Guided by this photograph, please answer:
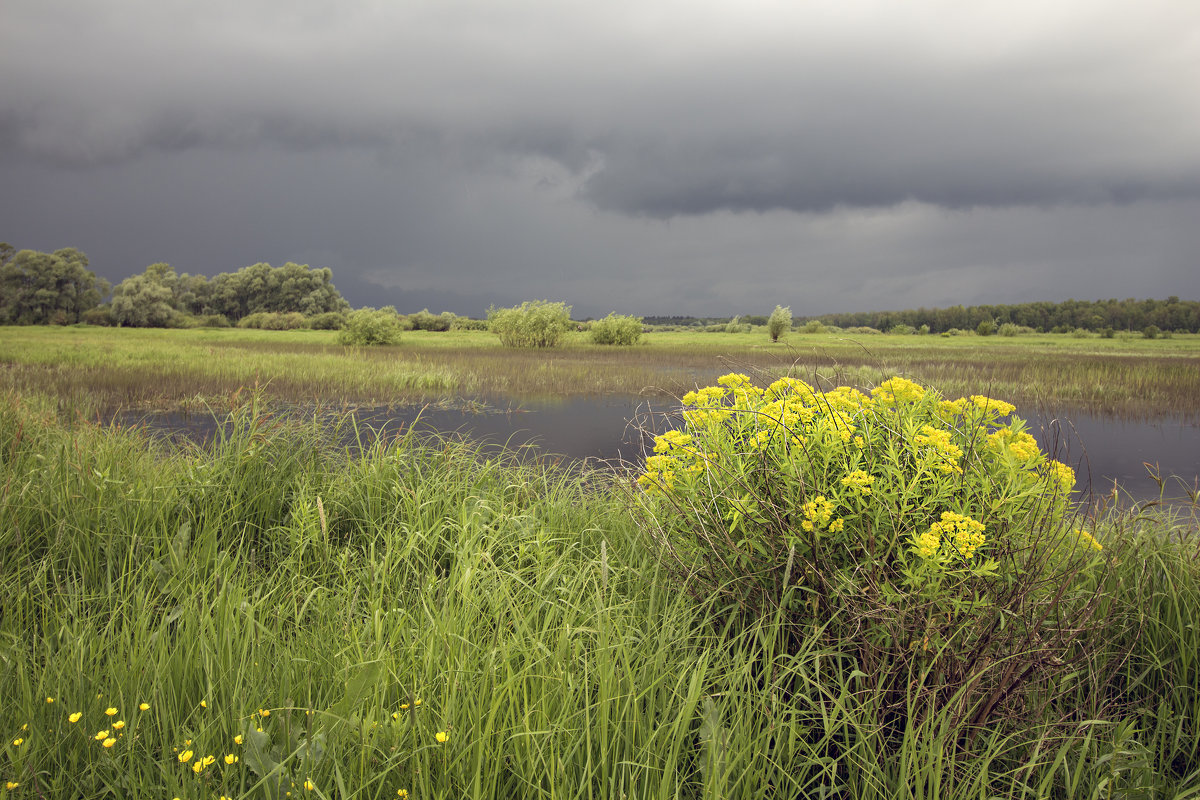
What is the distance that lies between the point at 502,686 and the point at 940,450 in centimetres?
187

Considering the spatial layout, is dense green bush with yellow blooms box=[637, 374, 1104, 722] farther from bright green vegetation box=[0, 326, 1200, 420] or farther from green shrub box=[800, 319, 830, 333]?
green shrub box=[800, 319, 830, 333]

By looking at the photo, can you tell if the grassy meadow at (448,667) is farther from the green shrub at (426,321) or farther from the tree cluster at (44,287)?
the green shrub at (426,321)

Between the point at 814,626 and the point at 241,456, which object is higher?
the point at 241,456

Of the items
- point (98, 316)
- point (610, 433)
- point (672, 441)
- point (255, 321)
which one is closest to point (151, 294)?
point (98, 316)

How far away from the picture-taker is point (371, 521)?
378cm

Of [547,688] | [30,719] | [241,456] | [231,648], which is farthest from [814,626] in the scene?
[241,456]

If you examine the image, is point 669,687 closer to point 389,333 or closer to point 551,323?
point 551,323

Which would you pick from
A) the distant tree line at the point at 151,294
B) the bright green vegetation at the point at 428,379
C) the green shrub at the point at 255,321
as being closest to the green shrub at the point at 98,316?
the distant tree line at the point at 151,294

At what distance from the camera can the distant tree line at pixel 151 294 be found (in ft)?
146

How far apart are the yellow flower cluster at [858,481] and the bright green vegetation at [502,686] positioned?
0.11m

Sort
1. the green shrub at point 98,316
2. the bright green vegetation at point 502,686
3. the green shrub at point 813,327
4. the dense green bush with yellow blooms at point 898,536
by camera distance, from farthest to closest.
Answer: the green shrub at point 813,327 → the green shrub at point 98,316 → the dense green bush with yellow blooms at point 898,536 → the bright green vegetation at point 502,686

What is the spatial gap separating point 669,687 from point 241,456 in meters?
3.57

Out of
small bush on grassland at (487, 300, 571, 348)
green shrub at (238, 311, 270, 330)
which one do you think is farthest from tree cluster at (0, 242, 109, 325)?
small bush on grassland at (487, 300, 571, 348)

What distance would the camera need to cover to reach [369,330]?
1382 inches
